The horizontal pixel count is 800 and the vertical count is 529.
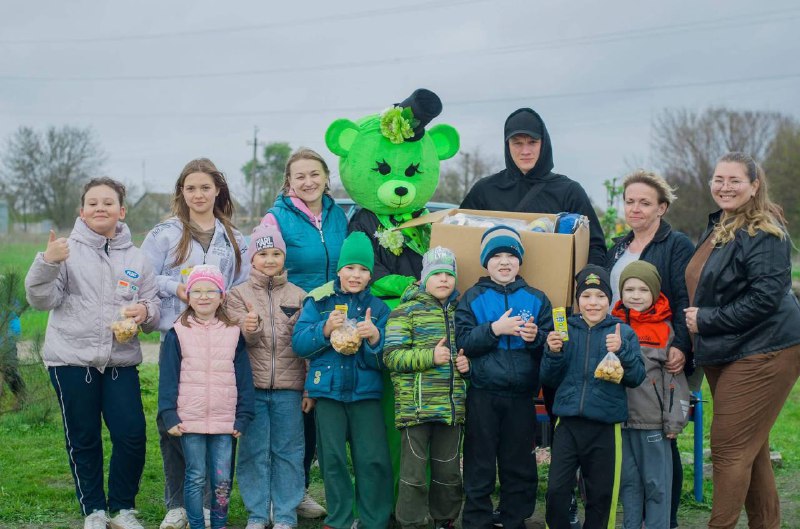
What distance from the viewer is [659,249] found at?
4.62m

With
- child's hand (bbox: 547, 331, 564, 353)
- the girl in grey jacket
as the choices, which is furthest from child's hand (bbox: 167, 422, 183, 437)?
child's hand (bbox: 547, 331, 564, 353)

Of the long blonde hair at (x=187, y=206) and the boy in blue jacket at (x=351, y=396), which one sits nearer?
the boy in blue jacket at (x=351, y=396)

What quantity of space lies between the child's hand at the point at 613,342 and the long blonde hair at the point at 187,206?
2.15 m

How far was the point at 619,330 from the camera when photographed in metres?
4.25

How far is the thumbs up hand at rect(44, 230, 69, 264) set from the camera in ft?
14.3

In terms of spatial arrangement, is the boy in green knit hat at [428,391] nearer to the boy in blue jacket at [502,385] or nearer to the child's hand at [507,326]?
the boy in blue jacket at [502,385]

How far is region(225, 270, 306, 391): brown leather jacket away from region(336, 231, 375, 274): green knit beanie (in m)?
0.40

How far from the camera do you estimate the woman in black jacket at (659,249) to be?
4.54 m

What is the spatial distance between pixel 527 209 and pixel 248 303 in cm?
177

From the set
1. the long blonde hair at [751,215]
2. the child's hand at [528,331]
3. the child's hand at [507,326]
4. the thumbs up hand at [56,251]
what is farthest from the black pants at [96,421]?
the long blonde hair at [751,215]

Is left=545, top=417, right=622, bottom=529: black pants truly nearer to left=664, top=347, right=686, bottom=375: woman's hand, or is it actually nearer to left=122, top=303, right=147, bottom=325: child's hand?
left=664, top=347, right=686, bottom=375: woman's hand

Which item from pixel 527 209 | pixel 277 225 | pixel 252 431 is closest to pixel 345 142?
pixel 277 225

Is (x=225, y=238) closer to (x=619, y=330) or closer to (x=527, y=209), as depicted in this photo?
(x=527, y=209)

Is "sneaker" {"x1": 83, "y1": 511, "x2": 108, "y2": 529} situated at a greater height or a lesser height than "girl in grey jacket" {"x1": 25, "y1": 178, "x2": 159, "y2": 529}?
lesser
